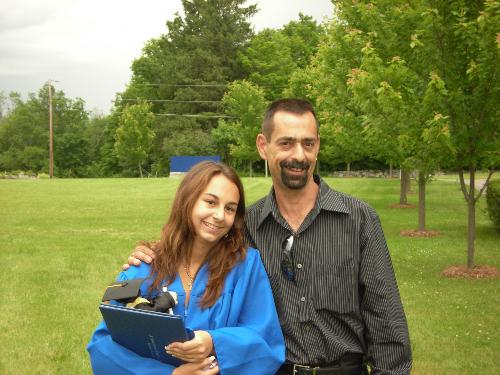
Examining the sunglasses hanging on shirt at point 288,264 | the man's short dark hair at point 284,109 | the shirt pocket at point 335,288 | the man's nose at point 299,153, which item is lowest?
Result: the shirt pocket at point 335,288

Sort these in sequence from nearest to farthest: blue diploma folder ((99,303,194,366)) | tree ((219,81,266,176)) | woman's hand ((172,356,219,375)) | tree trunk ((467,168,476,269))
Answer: blue diploma folder ((99,303,194,366))
woman's hand ((172,356,219,375))
tree trunk ((467,168,476,269))
tree ((219,81,266,176))

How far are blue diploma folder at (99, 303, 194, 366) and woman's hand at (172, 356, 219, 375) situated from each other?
0.16 ft

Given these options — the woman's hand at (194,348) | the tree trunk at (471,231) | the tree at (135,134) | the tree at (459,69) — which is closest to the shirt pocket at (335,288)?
the woman's hand at (194,348)

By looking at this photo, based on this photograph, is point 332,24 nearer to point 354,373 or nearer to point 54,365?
point 54,365

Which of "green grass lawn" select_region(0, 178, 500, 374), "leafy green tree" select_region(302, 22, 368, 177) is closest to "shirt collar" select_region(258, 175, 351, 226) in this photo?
"green grass lawn" select_region(0, 178, 500, 374)

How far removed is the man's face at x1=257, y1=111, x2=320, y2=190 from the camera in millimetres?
2936

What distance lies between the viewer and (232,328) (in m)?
2.59

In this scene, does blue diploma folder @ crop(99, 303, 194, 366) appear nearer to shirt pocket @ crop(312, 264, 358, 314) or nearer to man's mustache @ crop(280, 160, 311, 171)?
shirt pocket @ crop(312, 264, 358, 314)

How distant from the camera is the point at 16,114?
84.1m

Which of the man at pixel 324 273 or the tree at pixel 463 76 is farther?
the tree at pixel 463 76

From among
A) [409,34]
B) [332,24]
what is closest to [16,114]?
[332,24]

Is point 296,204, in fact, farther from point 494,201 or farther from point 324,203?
point 494,201

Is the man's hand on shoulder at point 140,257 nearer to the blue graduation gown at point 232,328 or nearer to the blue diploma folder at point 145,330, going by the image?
the blue graduation gown at point 232,328

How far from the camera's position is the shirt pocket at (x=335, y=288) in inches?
111
